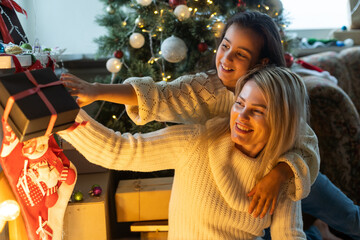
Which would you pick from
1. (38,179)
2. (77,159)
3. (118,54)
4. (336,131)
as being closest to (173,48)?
(118,54)

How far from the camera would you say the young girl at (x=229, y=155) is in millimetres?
1002

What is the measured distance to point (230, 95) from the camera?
1.19 meters

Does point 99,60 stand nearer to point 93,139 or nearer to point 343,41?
point 93,139

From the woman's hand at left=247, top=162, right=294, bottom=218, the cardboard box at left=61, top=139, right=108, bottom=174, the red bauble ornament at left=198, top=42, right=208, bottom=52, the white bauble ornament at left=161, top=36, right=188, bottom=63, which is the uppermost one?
the white bauble ornament at left=161, top=36, right=188, bottom=63

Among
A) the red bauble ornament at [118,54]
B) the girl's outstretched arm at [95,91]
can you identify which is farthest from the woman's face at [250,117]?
the red bauble ornament at [118,54]

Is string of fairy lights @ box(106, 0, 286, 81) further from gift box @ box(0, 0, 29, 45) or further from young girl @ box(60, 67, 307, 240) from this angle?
gift box @ box(0, 0, 29, 45)

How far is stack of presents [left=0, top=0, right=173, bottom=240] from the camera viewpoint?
28.7 inches

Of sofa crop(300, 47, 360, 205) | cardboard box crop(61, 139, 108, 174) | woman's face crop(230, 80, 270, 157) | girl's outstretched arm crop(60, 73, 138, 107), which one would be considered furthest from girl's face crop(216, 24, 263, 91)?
sofa crop(300, 47, 360, 205)

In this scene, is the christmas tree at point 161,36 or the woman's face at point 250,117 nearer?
the woman's face at point 250,117

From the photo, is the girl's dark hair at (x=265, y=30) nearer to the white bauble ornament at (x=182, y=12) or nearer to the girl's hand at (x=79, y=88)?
the white bauble ornament at (x=182, y=12)

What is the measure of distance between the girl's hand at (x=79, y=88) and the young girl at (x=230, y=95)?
53mm

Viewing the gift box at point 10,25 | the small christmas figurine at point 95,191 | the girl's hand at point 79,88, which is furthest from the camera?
the small christmas figurine at point 95,191

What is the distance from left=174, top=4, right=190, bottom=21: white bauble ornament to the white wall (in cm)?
52

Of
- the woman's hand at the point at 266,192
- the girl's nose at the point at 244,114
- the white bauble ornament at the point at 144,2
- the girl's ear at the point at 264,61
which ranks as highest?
the white bauble ornament at the point at 144,2
